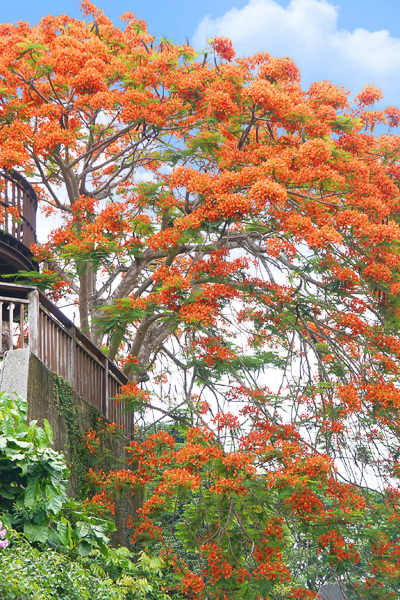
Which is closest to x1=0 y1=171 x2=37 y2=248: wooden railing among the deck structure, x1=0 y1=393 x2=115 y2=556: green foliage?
the deck structure

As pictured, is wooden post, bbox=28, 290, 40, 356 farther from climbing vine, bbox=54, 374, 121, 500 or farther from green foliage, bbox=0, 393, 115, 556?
green foliage, bbox=0, 393, 115, 556

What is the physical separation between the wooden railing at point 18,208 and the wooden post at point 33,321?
3596 millimetres

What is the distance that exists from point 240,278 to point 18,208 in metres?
4.05

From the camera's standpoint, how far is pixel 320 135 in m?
9.88

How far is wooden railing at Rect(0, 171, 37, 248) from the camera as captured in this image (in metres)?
9.80

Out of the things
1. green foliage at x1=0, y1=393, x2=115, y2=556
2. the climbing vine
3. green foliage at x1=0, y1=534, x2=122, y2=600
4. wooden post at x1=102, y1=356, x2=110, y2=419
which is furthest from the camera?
wooden post at x1=102, y1=356, x2=110, y2=419

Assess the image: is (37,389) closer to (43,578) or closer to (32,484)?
(32,484)

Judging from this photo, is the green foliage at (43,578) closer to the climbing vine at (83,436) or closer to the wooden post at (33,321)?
the wooden post at (33,321)

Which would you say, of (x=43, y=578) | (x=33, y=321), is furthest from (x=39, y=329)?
(x=43, y=578)

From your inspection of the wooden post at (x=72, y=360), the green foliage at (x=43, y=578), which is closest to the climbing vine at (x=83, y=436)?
the wooden post at (x=72, y=360)

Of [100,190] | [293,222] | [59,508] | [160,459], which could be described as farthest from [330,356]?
[100,190]

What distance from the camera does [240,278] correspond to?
926 centimetres

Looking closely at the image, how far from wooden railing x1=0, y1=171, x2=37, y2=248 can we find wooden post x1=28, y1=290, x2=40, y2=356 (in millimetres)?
3596

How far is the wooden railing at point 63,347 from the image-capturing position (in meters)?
6.36
